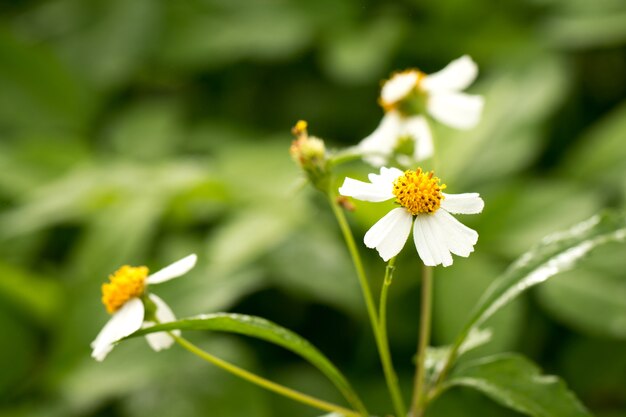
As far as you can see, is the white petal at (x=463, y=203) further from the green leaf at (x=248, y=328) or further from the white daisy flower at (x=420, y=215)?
the green leaf at (x=248, y=328)

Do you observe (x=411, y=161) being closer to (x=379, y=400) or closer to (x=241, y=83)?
(x=379, y=400)

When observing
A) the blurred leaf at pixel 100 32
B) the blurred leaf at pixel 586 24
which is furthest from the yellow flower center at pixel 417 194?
the blurred leaf at pixel 100 32

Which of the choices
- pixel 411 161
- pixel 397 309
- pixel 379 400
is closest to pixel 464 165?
pixel 397 309

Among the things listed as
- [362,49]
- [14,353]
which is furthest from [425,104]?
[14,353]

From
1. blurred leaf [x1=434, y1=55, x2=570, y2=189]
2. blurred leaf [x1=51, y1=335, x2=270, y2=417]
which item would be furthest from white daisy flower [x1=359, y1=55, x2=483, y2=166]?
blurred leaf [x1=51, y1=335, x2=270, y2=417]

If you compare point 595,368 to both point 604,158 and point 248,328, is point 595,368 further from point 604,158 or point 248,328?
point 248,328

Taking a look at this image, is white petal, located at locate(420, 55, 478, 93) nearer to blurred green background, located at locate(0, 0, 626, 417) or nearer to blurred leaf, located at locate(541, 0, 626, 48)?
blurred green background, located at locate(0, 0, 626, 417)
